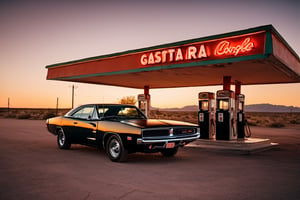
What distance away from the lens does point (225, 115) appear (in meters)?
13.3

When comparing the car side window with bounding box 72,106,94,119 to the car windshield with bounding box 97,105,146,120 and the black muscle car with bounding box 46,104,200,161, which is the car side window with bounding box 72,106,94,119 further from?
the car windshield with bounding box 97,105,146,120

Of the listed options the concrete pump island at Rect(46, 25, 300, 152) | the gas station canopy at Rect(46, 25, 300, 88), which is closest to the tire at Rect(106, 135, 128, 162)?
the concrete pump island at Rect(46, 25, 300, 152)

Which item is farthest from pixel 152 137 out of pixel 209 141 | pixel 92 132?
pixel 209 141

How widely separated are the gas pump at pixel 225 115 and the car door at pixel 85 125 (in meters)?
5.83

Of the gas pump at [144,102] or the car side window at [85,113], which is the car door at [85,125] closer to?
the car side window at [85,113]

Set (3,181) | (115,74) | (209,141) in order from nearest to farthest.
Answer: (3,181)
(209,141)
(115,74)

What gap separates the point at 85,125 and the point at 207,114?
6.16m

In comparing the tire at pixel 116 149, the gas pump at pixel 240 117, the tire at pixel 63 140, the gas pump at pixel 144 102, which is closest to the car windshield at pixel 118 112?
the tire at pixel 116 149

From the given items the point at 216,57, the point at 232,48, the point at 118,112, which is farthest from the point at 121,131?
the point at 232,48

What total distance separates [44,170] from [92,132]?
2.38m

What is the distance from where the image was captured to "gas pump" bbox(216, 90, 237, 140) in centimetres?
1316

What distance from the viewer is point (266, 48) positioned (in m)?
9.67

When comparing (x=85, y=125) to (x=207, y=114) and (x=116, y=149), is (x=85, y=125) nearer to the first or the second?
(x=116, y=149)

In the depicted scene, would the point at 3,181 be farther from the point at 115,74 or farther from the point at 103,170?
the point at 115,74
